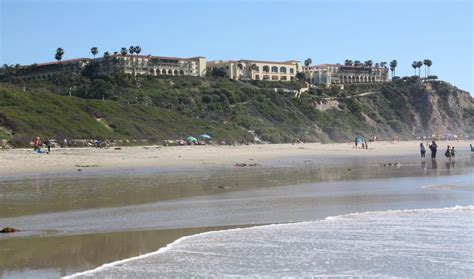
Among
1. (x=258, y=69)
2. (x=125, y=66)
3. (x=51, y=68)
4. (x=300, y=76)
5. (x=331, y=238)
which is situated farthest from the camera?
(x=300, y=76)

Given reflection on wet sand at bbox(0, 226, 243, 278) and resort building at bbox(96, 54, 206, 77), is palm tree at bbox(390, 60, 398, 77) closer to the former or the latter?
resort building at bbox(96, 54, 206, 77)

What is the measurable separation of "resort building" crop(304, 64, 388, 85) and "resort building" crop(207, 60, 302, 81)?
4.73 m

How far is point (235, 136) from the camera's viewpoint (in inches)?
2579

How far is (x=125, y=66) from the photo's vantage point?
114625mm

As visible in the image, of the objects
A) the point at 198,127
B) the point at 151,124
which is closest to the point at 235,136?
the point at 198,127

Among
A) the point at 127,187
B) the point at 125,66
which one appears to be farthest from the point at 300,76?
the point at 127,187

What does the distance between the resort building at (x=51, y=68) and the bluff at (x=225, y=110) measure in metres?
18.1

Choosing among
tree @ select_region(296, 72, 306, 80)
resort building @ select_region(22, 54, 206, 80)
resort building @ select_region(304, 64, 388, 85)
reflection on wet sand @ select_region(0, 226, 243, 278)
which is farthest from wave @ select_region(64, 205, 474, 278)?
resort building @ select_region(304, 64, 388, 85)

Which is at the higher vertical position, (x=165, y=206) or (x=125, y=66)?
(x=125, y=66)

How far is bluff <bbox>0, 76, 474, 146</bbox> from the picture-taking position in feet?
171

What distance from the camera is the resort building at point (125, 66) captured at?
113 metres

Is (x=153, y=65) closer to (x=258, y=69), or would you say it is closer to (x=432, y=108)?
(x=258, y=69)

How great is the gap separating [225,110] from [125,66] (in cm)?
3915

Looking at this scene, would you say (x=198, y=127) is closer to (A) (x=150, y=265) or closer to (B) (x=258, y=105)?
(B) (x=258, y=105)
